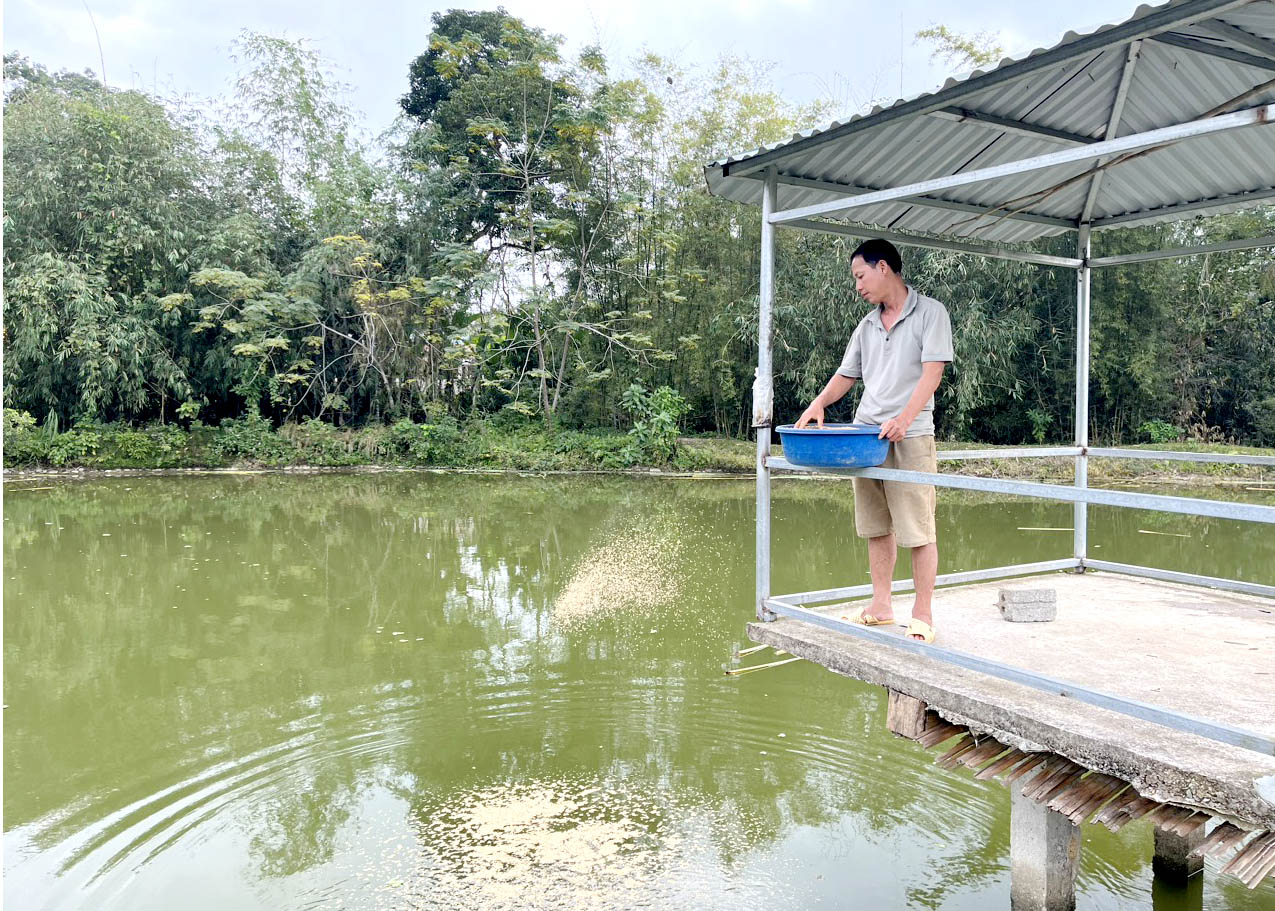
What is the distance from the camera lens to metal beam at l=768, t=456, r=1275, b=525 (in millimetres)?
1725

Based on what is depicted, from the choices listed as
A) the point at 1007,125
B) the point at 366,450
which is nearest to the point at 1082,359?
the point at 1007,125

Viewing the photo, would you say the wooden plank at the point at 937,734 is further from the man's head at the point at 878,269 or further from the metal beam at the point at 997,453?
the man's head at the point at 878,269

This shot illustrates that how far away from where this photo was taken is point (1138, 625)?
3.01m

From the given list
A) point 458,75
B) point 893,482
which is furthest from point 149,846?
point 458,75

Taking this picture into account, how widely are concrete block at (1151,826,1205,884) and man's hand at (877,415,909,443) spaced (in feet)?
5.02

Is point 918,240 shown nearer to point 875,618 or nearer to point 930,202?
point 930,202

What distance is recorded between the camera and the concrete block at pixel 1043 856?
2500 millimetres

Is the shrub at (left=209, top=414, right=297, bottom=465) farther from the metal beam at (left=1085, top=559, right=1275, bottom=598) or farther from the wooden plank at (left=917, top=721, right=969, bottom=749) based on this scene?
the wooden plank at (left=917, top=721, right=969, bottom=749)

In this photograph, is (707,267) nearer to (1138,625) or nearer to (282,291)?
(282,291)

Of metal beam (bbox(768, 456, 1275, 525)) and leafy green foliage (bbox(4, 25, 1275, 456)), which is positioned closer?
metal beam (bbox(768, 456, 1275, 525))

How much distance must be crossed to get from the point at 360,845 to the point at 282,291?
13.6 meters

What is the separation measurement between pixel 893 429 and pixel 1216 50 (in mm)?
1230

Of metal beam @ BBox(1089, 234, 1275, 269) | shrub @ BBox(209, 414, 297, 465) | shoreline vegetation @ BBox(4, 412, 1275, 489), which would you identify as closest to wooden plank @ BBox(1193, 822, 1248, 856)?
metal beam @ BBox(1089, 234, 1275, 269)

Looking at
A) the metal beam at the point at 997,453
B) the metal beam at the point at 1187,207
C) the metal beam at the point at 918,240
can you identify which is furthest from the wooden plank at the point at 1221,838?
the metal beam at the point at 1187,207
